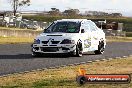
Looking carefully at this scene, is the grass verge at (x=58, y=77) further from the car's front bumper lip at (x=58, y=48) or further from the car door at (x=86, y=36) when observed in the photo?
the car door at (x=86, y=36)

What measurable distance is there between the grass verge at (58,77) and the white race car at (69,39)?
2.96 m

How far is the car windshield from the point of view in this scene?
867 inches

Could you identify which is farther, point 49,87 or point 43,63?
point 43,63

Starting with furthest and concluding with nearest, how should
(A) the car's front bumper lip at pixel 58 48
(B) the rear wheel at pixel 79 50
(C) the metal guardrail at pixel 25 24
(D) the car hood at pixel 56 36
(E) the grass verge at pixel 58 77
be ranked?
(C) the metal guardrail at pixel 25 24, (B) the rear wheel at pixel 79 50, (D) the car hood at pixel 56 36, (A) the car's front bumper lip at pixel 58 48, (E) the grass verge at pixel 58 77

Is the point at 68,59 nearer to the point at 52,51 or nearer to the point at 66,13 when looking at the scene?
the point at 52,51

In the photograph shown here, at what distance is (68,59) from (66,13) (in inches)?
3888

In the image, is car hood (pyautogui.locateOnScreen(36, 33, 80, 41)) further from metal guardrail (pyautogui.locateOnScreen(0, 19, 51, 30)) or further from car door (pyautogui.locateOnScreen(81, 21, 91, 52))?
metal guardrail (pyautogui.locateOnScreen(0, 19, 51, 30))

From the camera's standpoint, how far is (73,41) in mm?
20953

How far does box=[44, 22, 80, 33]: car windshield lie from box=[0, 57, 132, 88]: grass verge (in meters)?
4.20

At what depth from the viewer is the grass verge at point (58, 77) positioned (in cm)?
1213

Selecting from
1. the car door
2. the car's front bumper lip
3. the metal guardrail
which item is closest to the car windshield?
the car door

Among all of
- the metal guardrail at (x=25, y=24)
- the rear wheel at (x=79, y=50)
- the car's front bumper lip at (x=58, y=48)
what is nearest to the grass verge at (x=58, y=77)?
the car's front bumper lip at (x=58, y=48)

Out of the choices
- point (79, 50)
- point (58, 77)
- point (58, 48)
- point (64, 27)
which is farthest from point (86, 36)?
point (58, 77)

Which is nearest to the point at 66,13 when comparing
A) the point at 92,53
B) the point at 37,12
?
the point at 37,12
